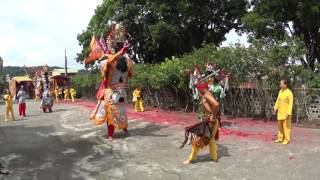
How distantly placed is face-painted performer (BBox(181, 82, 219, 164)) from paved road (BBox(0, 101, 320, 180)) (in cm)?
33

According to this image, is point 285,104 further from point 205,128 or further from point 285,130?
point 205,128

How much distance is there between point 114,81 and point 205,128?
189 inches

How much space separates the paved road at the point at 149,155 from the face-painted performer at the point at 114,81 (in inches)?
24.5

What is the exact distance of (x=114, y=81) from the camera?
48.0ft

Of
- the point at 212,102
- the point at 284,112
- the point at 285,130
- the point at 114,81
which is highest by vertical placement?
the point at 114,81

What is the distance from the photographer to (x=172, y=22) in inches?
1336

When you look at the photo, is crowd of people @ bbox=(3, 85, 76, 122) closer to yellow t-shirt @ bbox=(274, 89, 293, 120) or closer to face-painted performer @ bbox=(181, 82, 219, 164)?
yellow t-shirt @ bbox=(274, 89, 293, 120)

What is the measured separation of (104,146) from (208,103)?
155 inches

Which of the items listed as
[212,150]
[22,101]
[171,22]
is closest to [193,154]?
[212,150]

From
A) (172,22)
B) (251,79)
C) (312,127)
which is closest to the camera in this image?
(312,127)

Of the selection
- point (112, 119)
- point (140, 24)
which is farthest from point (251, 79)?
point (140, 24)

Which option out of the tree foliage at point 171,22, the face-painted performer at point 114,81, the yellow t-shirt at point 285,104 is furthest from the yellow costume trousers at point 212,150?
Answer: the tree foliage at point 171,22

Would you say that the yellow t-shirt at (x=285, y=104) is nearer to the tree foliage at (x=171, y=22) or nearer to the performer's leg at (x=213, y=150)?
the performer's leg at (x=213, y=150)

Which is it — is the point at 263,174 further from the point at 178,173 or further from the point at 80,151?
the point at 80,151
